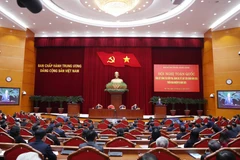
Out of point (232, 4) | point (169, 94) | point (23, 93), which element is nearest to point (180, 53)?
point (169, 94)

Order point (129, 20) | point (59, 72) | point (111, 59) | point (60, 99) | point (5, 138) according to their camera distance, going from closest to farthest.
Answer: point (5, 138) < point (129, 20) < point (60, 99) < point (111, 59) < point (59, 72)

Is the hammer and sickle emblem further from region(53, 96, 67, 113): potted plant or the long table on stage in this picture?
the long table on stage

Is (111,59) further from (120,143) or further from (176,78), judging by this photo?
(120,143)

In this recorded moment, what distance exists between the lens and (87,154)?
1.73 m

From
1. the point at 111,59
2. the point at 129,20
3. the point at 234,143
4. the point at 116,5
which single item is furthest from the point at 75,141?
the point at 111,59

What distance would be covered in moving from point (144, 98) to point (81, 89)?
14.0ft

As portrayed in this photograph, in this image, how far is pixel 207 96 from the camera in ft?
39.0

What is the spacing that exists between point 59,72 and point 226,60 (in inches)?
408

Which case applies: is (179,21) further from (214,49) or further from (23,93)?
(23,93)

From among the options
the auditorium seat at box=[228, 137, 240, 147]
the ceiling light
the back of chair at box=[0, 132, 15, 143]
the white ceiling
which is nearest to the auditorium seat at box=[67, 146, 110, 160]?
the back of chair at box=[0, 132, 15, 143]

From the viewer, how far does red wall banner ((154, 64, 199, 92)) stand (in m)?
12.5

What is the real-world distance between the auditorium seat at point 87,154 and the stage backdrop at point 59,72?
1145cm

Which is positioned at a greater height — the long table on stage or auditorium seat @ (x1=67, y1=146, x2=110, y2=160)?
auditorium seat @ (x1=67, y1=146, x2=110, y2=160)

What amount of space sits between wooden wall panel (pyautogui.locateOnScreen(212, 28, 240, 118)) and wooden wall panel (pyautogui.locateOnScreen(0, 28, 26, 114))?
1139cm
